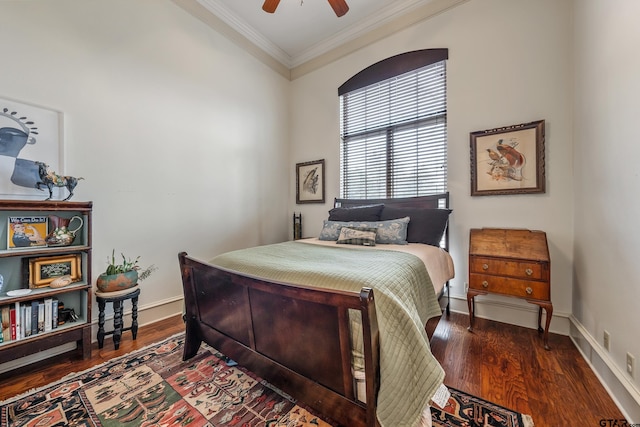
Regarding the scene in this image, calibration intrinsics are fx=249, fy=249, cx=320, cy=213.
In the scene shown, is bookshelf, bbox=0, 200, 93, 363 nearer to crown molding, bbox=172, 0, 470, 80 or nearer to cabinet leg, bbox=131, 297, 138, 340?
cabinet leg, bbox=131, 297, 138, 340

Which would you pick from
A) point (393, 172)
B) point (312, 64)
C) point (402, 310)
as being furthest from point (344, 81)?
point (402, 310)

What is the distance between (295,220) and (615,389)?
3569mm

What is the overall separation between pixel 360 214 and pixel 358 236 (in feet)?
1.75

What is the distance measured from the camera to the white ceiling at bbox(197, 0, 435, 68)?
10.2ft

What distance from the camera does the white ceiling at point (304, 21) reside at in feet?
10.2

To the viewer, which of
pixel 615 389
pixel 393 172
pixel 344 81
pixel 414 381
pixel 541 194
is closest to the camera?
pixel 414 381

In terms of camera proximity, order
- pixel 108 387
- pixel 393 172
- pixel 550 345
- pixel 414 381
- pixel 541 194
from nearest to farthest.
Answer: pixel 414 381
pixel 108 387
pixel 550 345
pixel 541 194
pixel 393 172

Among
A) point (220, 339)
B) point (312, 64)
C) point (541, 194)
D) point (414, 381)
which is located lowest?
point (220, 339)

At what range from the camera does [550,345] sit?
208 centimetres

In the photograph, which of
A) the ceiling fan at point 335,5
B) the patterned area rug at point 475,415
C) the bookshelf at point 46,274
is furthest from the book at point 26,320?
the ceiling fan at point 335,5

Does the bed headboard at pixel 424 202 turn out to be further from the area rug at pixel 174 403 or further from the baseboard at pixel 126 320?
the baseboard at pixel 126 320

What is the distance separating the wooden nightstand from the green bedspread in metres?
0.75

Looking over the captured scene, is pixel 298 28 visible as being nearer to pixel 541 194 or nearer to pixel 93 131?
pixel 93 131

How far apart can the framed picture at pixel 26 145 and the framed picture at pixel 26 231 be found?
173 mm
